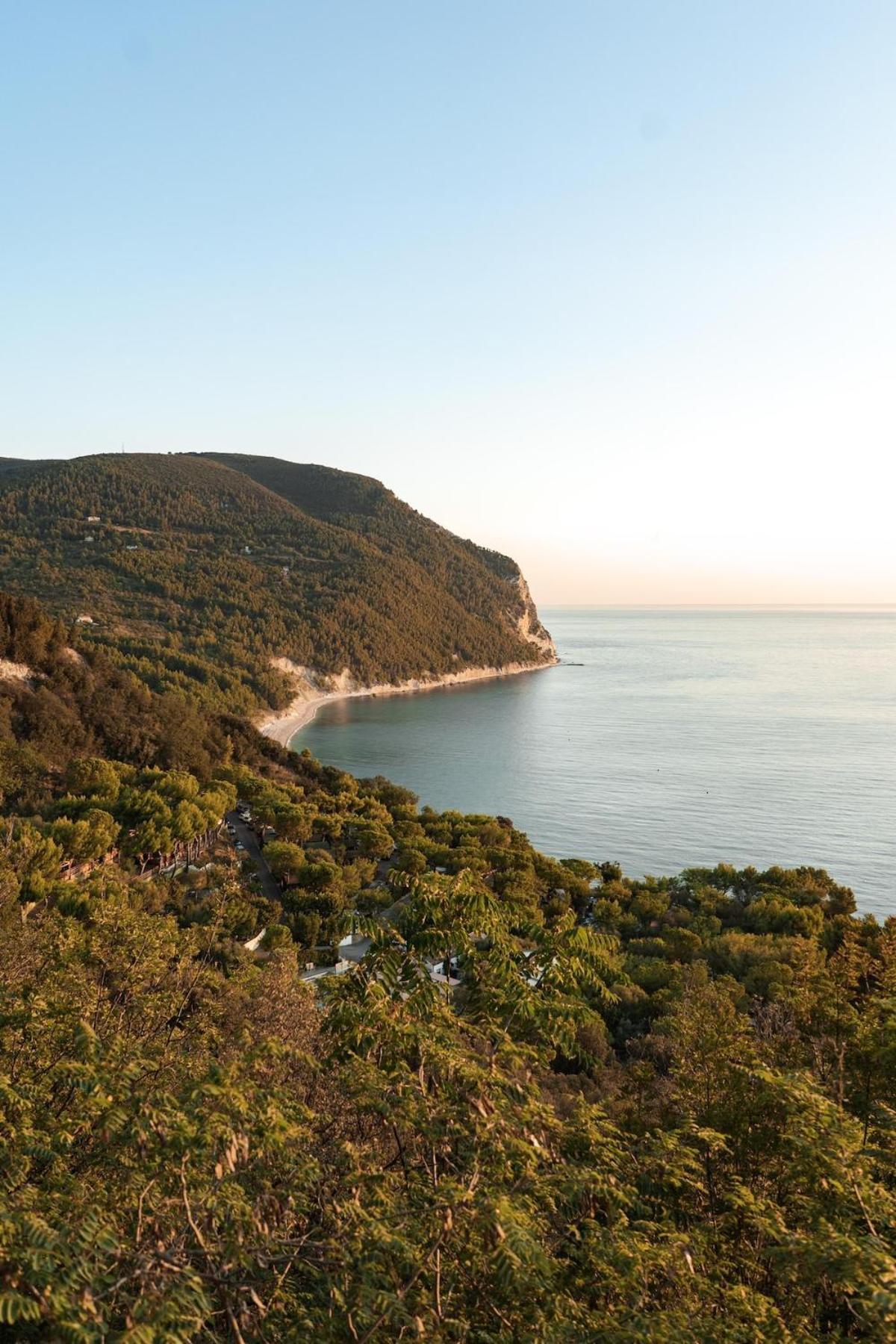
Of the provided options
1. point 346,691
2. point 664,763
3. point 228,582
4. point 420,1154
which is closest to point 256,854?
point 420,1154

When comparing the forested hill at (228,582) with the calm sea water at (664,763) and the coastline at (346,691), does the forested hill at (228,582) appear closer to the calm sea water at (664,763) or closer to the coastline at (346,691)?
the coastline at (346,691)

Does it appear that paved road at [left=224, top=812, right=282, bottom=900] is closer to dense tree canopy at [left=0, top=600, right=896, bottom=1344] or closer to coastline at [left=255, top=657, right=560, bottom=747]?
dense tree canopy at [left=0, top=600, right=896, bottom=1344]

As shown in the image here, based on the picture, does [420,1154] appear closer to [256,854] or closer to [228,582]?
[256,854]

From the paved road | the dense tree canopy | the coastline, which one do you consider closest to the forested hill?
the coastline

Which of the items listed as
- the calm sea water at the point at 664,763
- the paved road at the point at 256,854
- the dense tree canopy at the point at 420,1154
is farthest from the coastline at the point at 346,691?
the dense tree canopy at the point at 420,1154

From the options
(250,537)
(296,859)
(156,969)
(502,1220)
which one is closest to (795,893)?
(296,859)

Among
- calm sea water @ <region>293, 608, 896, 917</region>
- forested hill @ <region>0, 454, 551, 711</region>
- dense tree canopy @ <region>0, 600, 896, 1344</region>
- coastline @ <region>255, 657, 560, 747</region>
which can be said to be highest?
forested hill @ <region>0, 454, 551, 711</region>
